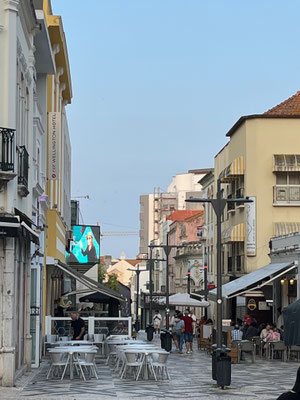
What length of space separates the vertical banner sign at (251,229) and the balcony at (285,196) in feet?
4.15

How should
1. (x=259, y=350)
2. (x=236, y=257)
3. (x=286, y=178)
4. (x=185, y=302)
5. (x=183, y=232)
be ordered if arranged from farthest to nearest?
(x=183, y=232) < (x=236, y=257) < (x=286, y=178) < (x=185, y=302) < (x=259, y=350)

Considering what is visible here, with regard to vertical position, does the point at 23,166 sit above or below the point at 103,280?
above

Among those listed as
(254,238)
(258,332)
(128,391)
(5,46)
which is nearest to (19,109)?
(5,46)

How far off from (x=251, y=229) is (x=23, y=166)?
92.0 ft

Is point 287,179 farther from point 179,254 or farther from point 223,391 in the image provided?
point 179,254

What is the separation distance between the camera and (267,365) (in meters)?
29.4

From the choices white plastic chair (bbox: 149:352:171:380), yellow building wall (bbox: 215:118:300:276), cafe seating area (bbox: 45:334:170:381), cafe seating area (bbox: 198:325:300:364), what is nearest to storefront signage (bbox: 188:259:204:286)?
yellow building wall (bbox: 215:118:300:276)

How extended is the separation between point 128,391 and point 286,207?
30034 millimetres

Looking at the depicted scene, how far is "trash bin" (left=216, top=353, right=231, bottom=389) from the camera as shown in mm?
20734

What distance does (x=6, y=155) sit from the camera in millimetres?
19312

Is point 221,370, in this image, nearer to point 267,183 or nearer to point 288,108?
point 267,183

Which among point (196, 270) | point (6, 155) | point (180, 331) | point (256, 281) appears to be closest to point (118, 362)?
point (6, 155)

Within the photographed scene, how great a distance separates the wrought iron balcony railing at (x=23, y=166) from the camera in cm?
2140

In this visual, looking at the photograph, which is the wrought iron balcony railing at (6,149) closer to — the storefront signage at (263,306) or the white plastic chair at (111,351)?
the white plastic chair at (111,351)
